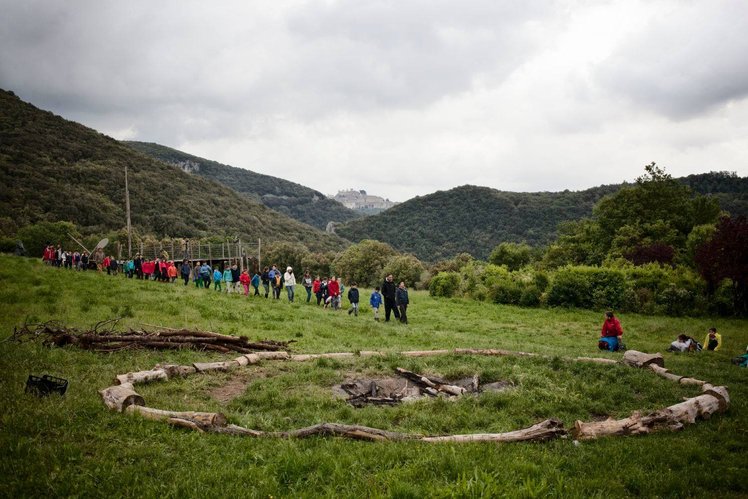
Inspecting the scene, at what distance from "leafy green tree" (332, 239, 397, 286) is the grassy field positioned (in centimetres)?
5410

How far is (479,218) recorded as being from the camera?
120m

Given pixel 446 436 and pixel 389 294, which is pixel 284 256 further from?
pixel 446 436

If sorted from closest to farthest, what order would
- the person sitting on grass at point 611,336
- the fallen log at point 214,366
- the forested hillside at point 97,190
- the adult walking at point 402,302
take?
1. the fallen log at point 214,366
2. the person sitting on grass at point 611,336
3. the adult walking at point 402,302
4. the forested hillside at point 97,190

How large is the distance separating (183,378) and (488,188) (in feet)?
435

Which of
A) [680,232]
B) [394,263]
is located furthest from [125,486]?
[394,263]

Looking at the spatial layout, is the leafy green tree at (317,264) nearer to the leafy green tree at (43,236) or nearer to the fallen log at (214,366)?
the leafy green tree at (43,236)

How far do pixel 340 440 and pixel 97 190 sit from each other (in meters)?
89.0

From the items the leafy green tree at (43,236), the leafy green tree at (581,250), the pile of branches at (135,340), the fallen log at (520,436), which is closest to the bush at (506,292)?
the leafy green tree at (581,250)

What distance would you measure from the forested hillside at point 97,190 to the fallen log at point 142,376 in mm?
58878

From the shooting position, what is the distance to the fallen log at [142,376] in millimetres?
8664

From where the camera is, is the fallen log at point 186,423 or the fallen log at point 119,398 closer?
the fallen log at point 186,423

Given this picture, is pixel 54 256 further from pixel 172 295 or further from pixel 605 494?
pixel 605 494

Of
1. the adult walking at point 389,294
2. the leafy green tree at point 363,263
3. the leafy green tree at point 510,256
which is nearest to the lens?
the adult walking at point 389,294

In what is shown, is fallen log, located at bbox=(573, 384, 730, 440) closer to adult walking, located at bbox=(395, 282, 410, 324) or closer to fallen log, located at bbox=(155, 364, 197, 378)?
fallen log, located at bbox=(155, 364, 197, 378)
